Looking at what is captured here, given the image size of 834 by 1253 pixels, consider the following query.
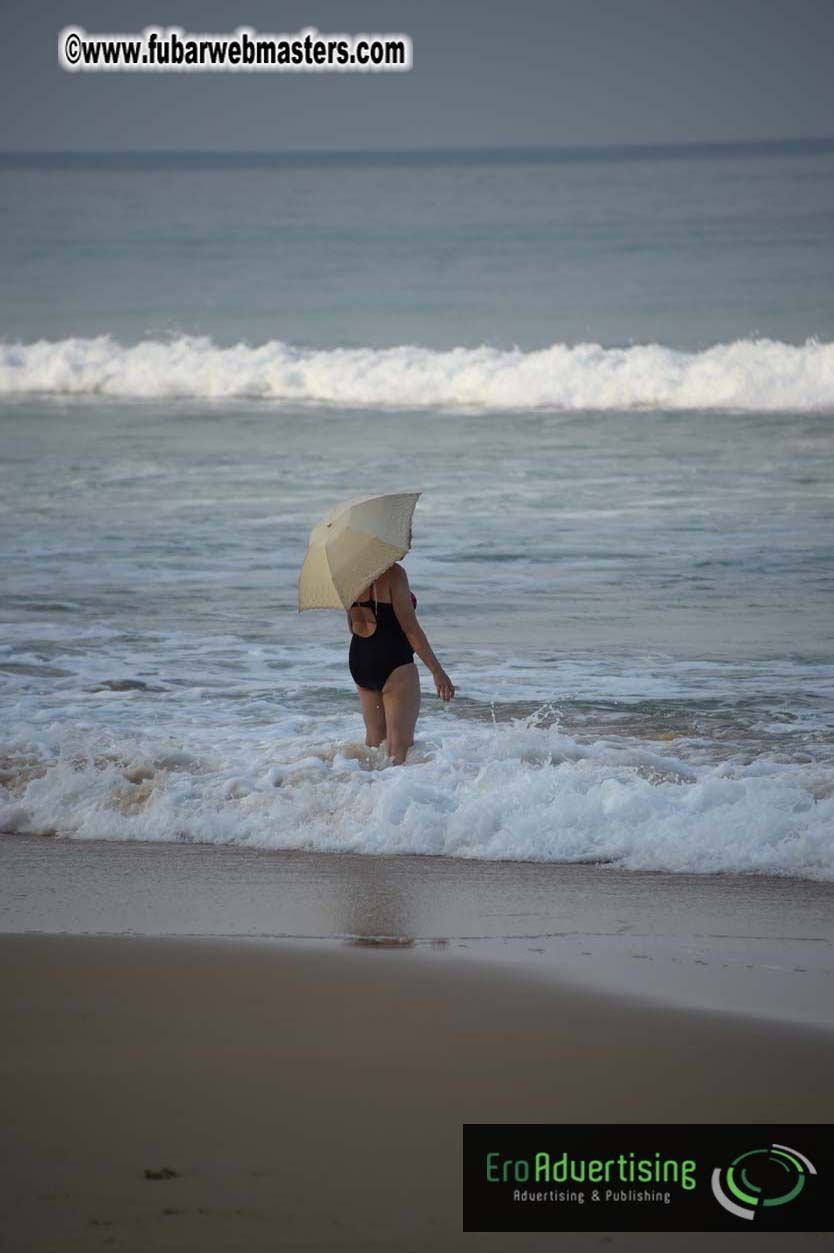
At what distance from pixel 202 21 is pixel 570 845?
37.6 metres

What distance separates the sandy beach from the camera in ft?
10.5

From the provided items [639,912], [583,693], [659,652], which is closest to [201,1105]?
[639,912]

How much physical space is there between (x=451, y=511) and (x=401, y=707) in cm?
891

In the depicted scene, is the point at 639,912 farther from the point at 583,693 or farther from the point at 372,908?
the point at 583,693

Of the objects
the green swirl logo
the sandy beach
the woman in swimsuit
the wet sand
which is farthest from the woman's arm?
the green swirl logo

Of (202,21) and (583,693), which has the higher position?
(202,21)

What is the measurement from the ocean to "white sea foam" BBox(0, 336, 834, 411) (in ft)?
0.35

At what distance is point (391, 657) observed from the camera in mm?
6637

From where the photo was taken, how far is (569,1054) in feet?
12.9

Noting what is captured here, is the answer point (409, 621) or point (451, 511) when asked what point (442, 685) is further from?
point (451, 511)

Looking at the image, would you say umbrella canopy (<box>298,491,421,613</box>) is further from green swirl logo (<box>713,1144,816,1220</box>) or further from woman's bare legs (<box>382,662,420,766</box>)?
green swirl logo (<box>713,1144,816,1220</box>)

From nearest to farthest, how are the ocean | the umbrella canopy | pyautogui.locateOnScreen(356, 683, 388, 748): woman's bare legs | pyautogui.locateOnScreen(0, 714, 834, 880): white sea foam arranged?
pyautogui.locateOnScreen(0, 714, 834, 880): white sea foam, the umbrella canopy, the ocean, pyautogui.locateOnScreen(356, 683, 388, 748): woman's bare legs

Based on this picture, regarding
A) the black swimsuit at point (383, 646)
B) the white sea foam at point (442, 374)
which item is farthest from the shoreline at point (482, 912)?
the white sea foam at point (442, 374)

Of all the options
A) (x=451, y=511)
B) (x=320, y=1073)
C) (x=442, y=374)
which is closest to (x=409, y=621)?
(x=320, y=1073)
